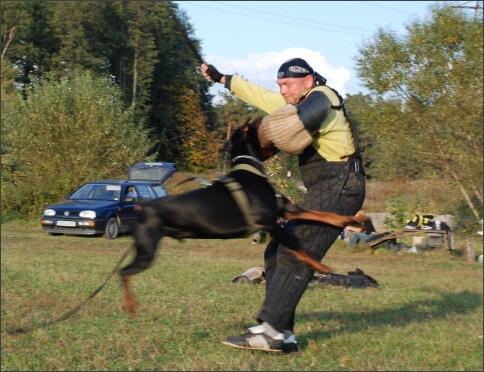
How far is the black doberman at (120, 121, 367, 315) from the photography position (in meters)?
4.29

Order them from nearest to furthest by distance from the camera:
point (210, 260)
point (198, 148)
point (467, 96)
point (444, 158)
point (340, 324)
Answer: point (340, 324)
point (210, 260)
point (467, 96)
point (444, 158)
point (198, 148)

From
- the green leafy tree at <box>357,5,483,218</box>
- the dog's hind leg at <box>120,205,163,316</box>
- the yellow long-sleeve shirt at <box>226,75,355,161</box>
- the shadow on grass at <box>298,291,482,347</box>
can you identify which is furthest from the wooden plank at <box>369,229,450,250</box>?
the dog's hind leg at <box>120,205,163,316</box>

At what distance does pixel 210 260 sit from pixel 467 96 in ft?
25.4

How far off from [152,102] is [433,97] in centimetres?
1724

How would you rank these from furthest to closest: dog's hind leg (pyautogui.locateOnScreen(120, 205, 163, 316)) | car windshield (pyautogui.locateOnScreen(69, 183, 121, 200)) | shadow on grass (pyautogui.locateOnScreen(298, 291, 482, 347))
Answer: car windshield (pyautogui.locateOnScreen(69, 183, 121, 200))
shadow on grass (pyautogui.locateOnScreen(298, 291, 482, 347))
dog's hind leg (pyautogui.locateOnScreen(120, 205, 163, 316))

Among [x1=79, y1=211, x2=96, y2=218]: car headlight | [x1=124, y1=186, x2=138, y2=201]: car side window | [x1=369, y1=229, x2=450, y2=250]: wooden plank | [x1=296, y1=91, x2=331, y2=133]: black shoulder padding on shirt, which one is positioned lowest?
[x1=369, y1=229, x2=450, y2=250]: wooden plank

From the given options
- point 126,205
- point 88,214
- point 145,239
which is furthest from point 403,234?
point 145,239

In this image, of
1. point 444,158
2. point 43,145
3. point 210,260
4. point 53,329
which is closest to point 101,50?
point 43,145

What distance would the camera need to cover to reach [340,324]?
233 inches

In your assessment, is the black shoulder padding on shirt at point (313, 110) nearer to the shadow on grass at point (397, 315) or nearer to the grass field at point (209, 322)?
the grass field at point (209, 322)

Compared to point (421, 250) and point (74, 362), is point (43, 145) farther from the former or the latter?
point (74, 362)

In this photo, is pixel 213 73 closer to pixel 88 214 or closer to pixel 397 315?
pixel 397 315

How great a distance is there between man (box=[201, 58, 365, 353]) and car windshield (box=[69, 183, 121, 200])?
45.7 ft

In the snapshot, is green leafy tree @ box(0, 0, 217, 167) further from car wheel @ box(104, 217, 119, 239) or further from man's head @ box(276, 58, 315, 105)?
man's head @ box(276, 58, 315, 105)
